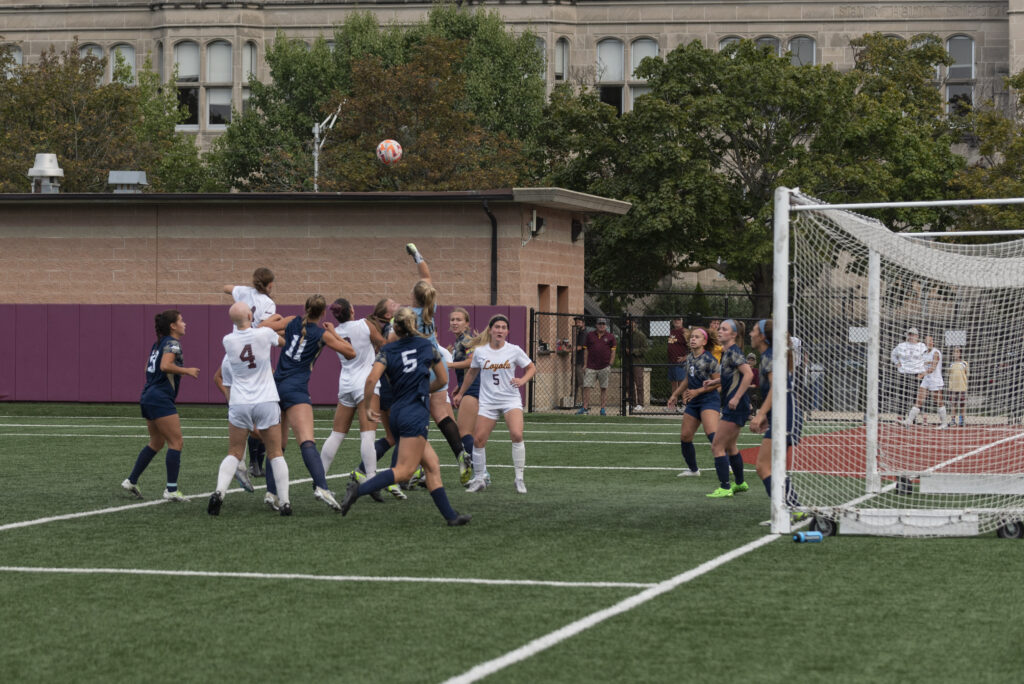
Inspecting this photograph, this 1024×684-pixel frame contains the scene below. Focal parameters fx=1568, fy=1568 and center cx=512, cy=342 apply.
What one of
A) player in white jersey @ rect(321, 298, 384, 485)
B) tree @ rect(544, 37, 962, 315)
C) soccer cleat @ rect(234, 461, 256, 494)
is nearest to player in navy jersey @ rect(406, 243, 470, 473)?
player in white jersey @ rect(321, 298, 384, 485)

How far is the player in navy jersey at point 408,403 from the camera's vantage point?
489 inches

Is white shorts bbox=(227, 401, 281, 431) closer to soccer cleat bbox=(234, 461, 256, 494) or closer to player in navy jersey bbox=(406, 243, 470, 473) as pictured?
player in navy jersey bbox=(406, 243, 470, 473)

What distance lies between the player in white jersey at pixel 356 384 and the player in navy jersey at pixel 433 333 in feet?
1.54

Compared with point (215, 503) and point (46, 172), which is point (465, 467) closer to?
point (215, 503)

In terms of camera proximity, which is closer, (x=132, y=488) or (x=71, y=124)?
(x=132, y=488)

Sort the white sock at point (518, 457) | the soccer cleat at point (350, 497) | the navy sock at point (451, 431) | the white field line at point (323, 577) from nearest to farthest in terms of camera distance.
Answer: the white field line at point (323, 577)
the soccer cleat at point (350, 497)
the navy sock at point (451, 431)
the white sock at point (518, 457)

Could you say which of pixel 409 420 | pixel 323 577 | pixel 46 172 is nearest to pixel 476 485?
pixel 409 420

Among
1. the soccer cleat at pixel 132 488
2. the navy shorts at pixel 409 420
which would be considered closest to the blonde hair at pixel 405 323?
the navy shorts at pixel 409 420

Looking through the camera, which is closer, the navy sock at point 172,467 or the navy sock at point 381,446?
the navy sock at point 172,467

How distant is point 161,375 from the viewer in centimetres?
1470

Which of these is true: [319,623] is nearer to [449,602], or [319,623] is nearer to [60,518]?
[449,602]

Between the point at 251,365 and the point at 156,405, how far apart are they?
1.89 meters

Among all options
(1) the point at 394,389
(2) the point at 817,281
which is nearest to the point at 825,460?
(2) the point at 817,281

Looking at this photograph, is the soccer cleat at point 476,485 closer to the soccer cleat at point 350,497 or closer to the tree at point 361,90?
the soccer cleat at point 350,497
